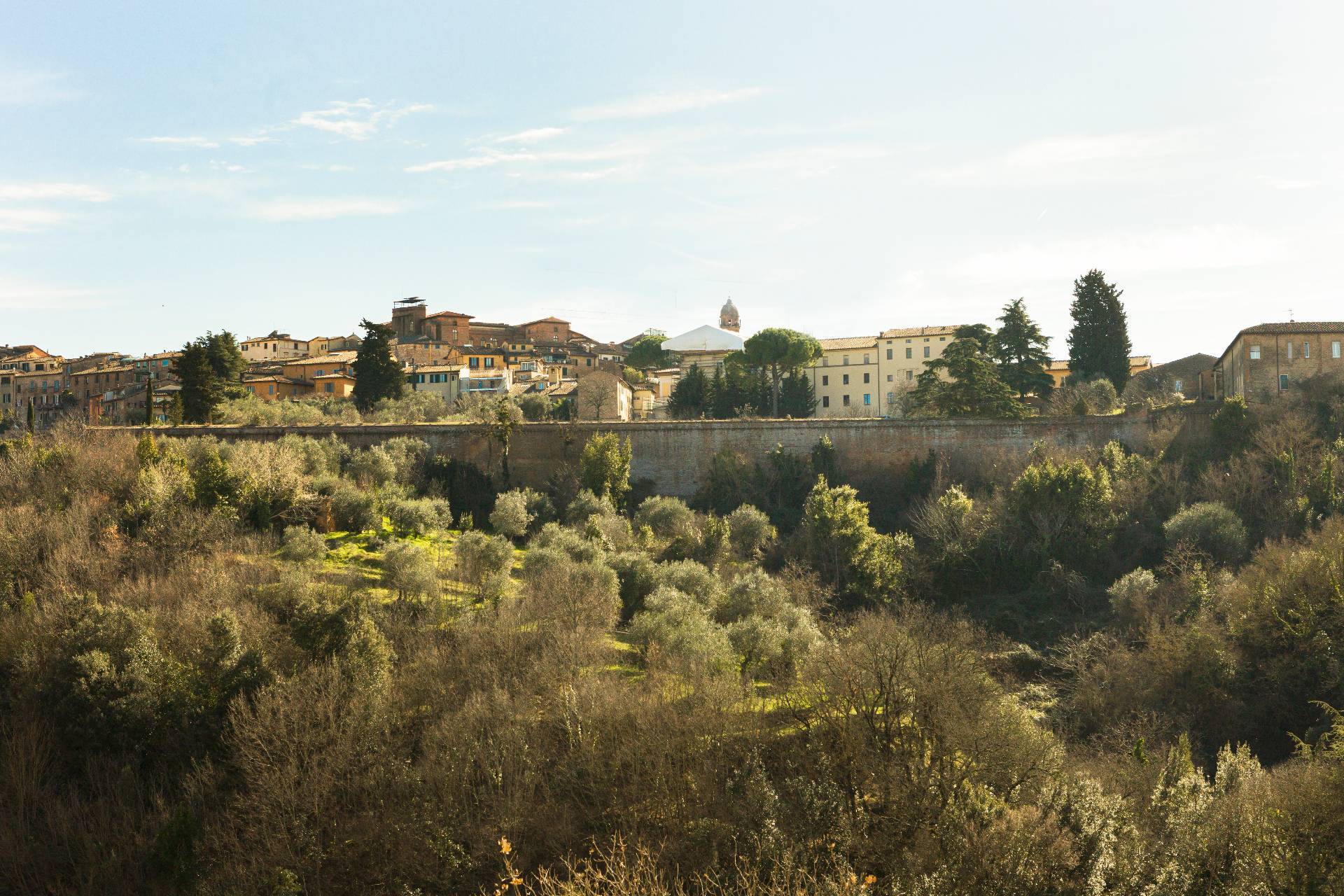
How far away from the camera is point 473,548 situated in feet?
90.7

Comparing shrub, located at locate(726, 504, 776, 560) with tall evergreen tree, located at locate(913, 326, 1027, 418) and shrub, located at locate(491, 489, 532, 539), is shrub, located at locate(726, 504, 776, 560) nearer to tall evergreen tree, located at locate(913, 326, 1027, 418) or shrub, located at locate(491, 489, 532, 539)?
shrub, located at locate(491, 489, 532, 539)

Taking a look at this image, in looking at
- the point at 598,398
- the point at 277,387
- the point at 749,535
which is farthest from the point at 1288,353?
the point at 277,387

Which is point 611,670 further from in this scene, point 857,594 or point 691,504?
point 691,504

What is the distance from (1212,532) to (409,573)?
769 inches

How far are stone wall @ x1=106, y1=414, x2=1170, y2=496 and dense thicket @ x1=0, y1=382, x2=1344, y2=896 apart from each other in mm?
2880

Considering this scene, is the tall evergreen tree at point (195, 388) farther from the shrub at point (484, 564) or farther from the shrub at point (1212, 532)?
the shrub at point (1212, 532)

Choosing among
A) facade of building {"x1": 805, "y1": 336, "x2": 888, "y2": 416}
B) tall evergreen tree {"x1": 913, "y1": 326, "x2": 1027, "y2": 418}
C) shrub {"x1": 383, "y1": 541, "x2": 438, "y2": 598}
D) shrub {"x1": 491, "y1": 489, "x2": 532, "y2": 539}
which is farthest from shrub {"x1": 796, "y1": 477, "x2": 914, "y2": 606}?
facade of building {"x1": 805, "y1": 336, "x2": 888, "y2": 416}

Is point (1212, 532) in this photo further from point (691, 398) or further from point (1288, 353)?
point (691, 398)

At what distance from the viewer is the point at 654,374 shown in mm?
57969

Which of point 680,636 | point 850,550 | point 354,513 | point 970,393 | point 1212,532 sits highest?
point 970,393

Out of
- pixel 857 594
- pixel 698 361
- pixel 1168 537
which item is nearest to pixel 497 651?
pixel 857 594

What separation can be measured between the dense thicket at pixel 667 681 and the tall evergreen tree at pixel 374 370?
9.26 metres

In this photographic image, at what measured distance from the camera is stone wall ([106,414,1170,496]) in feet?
121

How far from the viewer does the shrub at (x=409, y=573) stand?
82.8 ft
